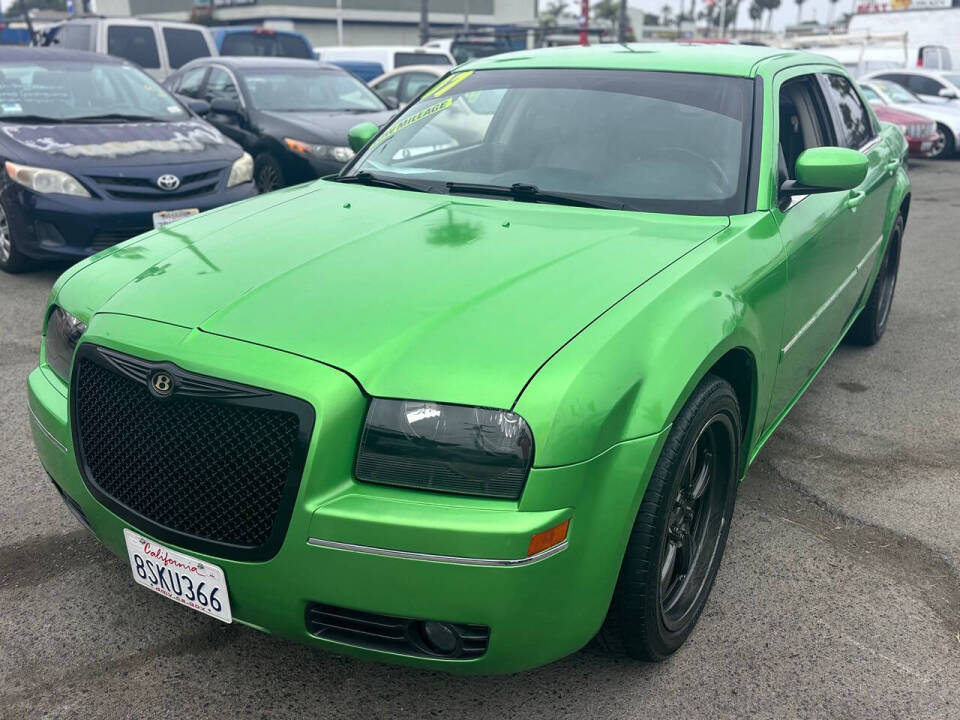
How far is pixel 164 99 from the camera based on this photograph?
7605 mm

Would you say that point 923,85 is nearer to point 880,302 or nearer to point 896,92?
point 896,92

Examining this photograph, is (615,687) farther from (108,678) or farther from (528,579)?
(108,678)

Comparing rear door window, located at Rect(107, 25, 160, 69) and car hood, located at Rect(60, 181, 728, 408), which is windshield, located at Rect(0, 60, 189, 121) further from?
rear door window, located at Rect(107, 25, 160, 69)

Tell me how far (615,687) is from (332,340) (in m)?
1.19

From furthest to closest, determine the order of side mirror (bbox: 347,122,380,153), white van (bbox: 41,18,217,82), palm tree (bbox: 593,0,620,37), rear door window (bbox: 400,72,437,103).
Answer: palm tree (bbox: 593,0,620,37)
rear door window (bbox: 400,72,437,103)
white van (bbox: 41,18,217,82)
side mirror (bbox: 347,122,380,153)

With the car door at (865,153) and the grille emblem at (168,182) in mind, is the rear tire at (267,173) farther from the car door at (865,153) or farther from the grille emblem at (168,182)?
the car door at (865,153)

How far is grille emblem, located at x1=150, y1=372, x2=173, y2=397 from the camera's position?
6.93 ft

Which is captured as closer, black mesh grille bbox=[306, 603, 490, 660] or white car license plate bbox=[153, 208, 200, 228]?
black mesh grille bbox=[306, 603, 490, 660]

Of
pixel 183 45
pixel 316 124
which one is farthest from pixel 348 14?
pixel 316 124

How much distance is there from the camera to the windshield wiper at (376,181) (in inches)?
135

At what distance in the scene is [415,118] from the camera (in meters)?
3.92

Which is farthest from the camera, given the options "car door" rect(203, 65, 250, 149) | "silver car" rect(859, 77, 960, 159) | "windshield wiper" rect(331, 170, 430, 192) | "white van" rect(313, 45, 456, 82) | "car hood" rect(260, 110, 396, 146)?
"white van" rect(313, 45, 456, 82)

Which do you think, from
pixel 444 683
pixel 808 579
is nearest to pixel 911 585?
pixel 808 579

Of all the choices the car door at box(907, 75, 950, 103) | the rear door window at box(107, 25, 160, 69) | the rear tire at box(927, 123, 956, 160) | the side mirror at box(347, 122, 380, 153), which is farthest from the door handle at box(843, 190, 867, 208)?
the car door at box(907, 75, 950, 103)
